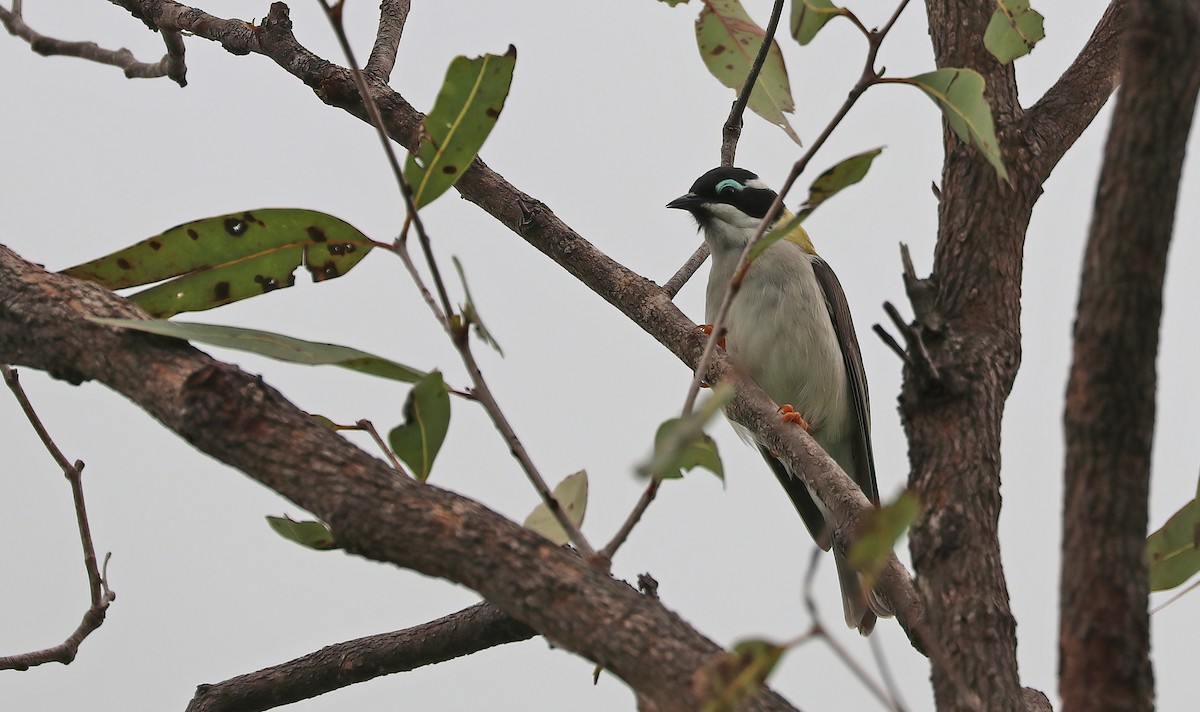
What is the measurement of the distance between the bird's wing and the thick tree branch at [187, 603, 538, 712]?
2.22 metres

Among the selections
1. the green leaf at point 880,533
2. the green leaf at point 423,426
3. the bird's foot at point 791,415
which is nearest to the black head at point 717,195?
the bird's foot at point 791,415

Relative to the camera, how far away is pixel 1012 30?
6.35 feet

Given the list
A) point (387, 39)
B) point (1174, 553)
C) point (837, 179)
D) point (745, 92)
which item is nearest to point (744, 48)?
point (745, 92)

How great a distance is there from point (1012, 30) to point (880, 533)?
1.16 meters

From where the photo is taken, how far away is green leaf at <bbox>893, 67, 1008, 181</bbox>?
1.62 meters

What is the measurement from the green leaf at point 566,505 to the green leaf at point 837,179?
0.58m

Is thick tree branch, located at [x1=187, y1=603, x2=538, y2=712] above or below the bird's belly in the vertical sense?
below

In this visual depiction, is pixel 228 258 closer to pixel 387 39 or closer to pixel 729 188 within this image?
pixel 387 39

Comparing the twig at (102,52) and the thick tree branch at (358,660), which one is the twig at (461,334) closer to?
the thick tree branch at (358,660)

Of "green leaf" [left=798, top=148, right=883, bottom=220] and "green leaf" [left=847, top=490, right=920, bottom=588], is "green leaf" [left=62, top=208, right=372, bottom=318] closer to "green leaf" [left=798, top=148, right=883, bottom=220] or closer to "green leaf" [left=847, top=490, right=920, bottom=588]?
"green leaf" [left=798, top=148, right=883, bottom=220]

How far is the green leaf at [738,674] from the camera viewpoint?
1.03m

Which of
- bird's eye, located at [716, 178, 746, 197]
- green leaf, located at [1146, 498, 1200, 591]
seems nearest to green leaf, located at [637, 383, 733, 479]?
green leaf, located at [1146, 498, 1200, 591]

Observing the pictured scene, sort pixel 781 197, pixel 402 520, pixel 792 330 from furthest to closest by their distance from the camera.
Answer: pixel 792 330 < pixel 781 197 < pixel 402 520

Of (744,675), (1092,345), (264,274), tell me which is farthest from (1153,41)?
(264,274)
